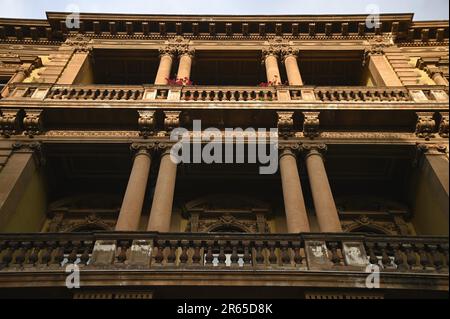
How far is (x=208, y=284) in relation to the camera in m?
8.34

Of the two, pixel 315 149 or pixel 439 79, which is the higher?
pixel 439 79

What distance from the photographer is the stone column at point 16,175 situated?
1055 centimetres

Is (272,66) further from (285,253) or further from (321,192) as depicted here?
(285,253)

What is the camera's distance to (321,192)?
11008 mm

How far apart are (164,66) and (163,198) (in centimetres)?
780

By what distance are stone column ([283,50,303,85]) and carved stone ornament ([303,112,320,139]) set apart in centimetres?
305

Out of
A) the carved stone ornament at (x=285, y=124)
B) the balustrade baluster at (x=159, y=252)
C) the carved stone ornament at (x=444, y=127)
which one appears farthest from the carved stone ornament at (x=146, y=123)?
the carved stone ornament at (x=444, y=127)

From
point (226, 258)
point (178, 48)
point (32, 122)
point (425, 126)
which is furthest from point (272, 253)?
point (178, 48)

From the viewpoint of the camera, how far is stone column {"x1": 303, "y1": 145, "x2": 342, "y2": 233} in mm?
10102

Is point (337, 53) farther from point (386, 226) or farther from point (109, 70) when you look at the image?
point (109, 70)

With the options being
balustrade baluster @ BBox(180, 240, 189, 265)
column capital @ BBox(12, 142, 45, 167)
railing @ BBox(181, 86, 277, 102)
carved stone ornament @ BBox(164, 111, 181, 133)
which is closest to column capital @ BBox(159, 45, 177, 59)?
railing @ BBox(181, 86, 277, 102)

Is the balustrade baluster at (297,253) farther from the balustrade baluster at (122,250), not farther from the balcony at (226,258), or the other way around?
the balustrade baluster at (122,250)

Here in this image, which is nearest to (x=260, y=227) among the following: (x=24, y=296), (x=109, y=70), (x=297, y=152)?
(x=297, y=152)

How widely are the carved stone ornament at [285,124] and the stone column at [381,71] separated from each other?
14.7 feet
